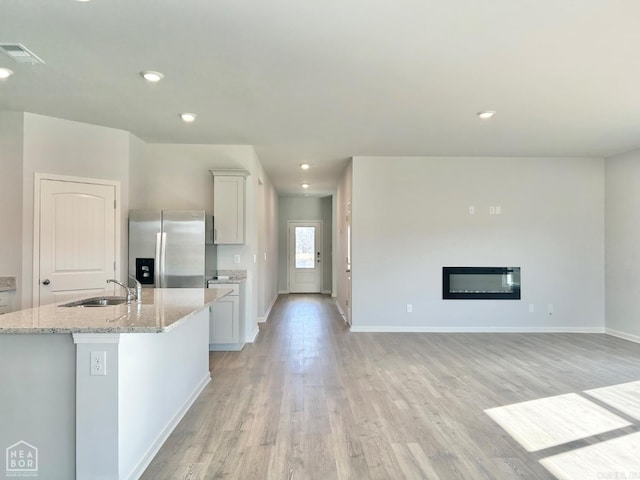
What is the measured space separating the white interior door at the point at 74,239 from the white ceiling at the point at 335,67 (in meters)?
0.85

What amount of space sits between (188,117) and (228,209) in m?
1.33

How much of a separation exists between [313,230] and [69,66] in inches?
324

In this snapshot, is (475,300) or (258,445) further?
(475,300)

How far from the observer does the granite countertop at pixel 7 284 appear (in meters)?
3.90

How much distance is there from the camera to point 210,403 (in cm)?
321

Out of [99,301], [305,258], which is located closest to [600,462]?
[99,301]

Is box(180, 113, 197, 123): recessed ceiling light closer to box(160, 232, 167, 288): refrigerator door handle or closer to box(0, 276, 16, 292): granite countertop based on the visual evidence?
box(160, 232, 167, 288): refrigerator door handle

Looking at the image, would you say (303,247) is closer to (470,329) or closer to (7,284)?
(470,329)

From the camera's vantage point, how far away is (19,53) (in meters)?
2.67

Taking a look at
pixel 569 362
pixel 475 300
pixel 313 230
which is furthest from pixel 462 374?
pixel 313 230

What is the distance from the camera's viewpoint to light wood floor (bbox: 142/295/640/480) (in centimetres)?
231

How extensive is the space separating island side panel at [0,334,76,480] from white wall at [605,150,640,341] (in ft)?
22.1

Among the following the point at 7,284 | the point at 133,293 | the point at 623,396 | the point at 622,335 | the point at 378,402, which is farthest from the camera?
the point at 622,335

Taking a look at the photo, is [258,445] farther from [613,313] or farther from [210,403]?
[613,313]
